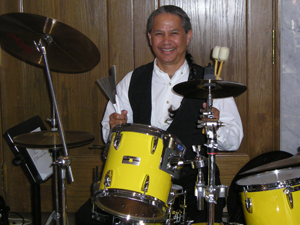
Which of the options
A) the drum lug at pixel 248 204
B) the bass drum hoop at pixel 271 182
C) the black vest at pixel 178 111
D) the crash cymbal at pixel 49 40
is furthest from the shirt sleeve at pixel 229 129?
the crash cymbal at pixel 49 40

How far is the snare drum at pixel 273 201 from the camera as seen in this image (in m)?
1.26

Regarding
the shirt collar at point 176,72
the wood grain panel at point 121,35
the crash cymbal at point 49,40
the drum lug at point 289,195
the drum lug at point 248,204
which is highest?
the wood grain panel at point 121,35

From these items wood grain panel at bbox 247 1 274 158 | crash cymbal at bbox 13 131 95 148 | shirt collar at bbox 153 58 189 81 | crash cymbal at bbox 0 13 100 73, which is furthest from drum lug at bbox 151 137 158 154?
wood grain panel at bbox 247 1 274 158

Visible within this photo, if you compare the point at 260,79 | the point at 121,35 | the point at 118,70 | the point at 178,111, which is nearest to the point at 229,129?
the point at 178,111

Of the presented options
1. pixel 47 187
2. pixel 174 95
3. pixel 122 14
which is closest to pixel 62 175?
pixel 174 95

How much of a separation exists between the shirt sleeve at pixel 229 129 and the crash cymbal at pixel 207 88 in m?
0.30

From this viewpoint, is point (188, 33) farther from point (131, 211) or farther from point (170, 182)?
point (131, 211)

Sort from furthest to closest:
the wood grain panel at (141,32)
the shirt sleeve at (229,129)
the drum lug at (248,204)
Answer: the wood grain panel at (141,32) → the shirt sleeve at (229,129) → the drum lug at (248,204)

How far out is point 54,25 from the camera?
1.28 meters

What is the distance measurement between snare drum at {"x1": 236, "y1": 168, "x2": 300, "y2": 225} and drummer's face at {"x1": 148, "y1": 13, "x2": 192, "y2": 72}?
0.84 m

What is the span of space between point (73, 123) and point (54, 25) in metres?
1.01

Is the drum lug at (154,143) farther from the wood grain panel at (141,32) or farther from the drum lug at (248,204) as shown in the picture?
the wood grain panel at (141,32)

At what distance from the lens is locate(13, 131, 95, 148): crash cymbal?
57.3 inches

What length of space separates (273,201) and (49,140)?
3.55ft
